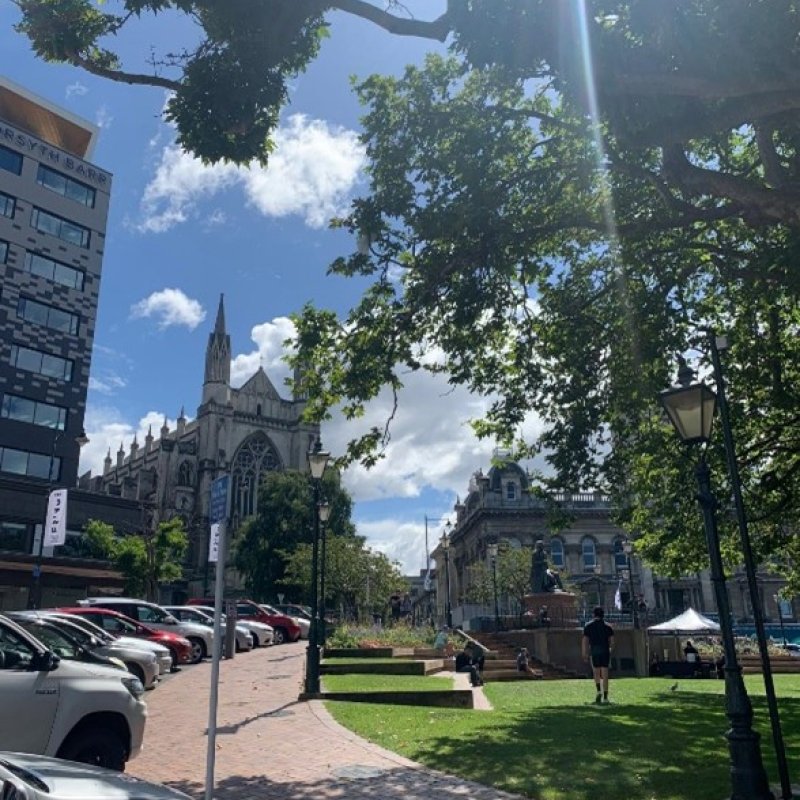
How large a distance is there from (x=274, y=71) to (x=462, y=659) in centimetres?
1572

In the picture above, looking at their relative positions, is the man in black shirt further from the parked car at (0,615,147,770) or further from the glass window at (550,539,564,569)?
the glass window at (550,539,564,569)

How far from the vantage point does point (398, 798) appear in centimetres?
720

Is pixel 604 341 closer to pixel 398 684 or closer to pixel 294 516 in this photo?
pixel 398 684

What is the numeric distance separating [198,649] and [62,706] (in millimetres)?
16901

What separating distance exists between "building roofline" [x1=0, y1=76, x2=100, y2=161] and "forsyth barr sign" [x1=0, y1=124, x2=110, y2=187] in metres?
0.97

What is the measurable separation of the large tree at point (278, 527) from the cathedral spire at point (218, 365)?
18696 millimetres

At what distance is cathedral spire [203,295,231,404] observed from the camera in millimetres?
84000

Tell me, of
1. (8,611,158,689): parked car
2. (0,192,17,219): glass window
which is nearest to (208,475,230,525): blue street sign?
(8,611,158,689): parked car

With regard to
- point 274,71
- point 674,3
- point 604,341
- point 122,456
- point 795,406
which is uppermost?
point 122,456

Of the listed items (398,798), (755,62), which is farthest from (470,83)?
(398,798)

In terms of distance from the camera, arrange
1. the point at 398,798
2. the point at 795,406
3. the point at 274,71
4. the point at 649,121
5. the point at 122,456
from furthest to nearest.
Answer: the point at 122,456, the point at 795,406, the point at 274,71, the point at 649,121, the point at 398,798

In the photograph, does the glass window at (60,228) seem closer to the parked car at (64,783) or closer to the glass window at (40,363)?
the glass window at (40,363)

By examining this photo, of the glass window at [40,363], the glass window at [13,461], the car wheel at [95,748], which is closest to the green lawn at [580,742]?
the car wheel at [95,748]

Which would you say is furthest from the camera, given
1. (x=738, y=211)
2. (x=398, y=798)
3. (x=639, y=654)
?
(x=639, y=654)
